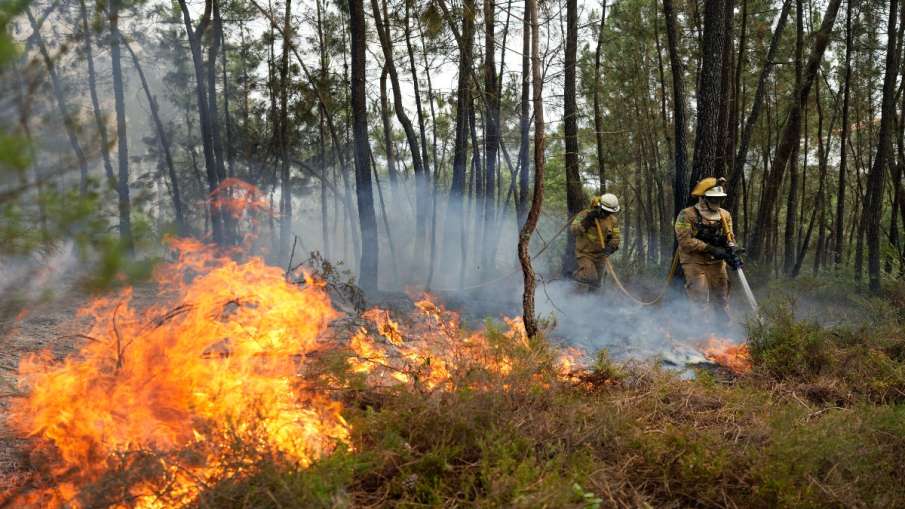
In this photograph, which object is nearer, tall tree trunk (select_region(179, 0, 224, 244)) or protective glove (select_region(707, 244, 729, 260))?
protective glove (select_region(707, 244, 729, 260))

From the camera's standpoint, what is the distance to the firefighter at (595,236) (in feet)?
30.3

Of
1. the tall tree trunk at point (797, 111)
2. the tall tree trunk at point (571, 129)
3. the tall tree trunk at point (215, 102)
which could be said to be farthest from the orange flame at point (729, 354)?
the tall tree trunk at point (215, 102)

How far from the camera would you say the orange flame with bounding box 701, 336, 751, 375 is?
6070mm

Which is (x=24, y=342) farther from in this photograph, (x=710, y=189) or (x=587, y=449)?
(x=710, y=189)

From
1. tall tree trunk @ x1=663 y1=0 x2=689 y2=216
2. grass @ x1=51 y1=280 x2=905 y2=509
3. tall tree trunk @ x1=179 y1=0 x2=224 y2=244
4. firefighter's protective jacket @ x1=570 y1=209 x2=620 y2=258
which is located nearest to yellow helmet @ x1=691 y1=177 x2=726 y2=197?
firefighter's protective jacket @ x1=570 y1=209 x2=620 y2=258

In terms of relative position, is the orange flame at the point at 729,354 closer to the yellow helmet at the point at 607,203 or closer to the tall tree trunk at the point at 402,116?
the yellow helmet at the point at 607,203

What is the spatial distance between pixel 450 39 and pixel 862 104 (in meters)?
13.2

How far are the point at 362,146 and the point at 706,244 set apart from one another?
6.17m

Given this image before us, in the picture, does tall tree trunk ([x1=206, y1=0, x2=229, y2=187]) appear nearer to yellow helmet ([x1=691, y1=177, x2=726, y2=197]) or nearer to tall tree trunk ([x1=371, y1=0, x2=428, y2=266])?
tall tree trunk ([x1=371, y1=0, x2=428, y2=266])

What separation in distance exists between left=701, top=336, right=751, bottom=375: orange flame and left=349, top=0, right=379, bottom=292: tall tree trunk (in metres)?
6.23

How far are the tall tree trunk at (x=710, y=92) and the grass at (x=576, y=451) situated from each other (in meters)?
5.13

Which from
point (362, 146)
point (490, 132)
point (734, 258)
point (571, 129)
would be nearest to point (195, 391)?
point (734, 258)

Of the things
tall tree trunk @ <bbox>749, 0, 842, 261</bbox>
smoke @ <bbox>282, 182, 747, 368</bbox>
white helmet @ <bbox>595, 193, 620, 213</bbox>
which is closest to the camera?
smoke @ <bbox>282, 182, 747, 368</bbox>

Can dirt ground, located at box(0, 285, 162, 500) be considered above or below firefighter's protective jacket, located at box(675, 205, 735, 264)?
below
